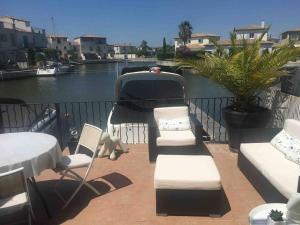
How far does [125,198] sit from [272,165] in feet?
6.76

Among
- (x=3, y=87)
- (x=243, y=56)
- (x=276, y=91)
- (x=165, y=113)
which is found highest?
(x=243, y=56)

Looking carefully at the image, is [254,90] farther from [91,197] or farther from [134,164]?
[91,197]

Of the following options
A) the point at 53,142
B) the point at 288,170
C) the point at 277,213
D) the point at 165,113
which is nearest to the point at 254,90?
the point at 165,113

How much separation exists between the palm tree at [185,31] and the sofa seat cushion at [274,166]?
254 feet

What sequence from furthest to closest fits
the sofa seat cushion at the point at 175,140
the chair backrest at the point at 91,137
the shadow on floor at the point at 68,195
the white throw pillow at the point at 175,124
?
the white throw pillow at the point at 175,124 → the sofa seat cushion at the point at 175,140 → the chair backrest at the point at 91,137 → the shadow on floor at the point at 68,195

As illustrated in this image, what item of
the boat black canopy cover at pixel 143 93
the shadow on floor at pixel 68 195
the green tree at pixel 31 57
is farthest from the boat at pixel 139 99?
the green tree at pixel 31 57

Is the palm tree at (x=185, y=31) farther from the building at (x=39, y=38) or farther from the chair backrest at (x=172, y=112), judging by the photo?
the chair backrest at (x=172, y=112)

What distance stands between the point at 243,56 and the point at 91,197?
3748 mm

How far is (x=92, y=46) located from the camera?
97625mm

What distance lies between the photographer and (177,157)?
12.7 ft

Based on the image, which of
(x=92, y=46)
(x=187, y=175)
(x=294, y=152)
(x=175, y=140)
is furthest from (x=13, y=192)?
(x=92, y=46)

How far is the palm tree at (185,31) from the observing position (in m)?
76.9

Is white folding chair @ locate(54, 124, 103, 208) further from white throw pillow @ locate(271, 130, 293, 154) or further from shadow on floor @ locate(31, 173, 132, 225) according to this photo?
white throw pillow @ locate(271, 130, 293, 154)

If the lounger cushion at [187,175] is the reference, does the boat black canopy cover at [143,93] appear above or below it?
above
